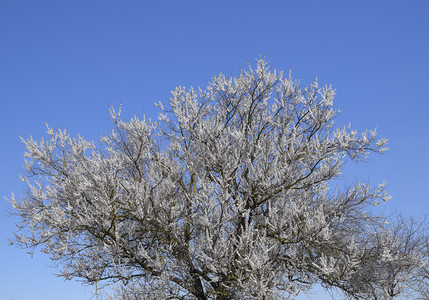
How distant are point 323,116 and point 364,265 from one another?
13.7ft

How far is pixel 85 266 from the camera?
34.1ft

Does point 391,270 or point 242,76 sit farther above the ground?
point 242,76

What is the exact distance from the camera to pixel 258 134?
11.6m

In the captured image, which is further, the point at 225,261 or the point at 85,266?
the point at 85,266

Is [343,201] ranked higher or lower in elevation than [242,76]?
lower

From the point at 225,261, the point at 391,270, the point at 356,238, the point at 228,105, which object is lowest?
the point at 225,261

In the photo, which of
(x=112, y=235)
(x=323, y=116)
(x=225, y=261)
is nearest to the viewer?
(x=225, y=261)

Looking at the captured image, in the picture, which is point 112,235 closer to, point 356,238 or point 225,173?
point 225,173

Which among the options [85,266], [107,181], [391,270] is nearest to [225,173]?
[107,181]

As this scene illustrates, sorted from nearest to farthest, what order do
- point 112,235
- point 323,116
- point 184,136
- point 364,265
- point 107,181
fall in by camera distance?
point 107,181
point 112,235
point 364,265
point 323,116
point 184,136

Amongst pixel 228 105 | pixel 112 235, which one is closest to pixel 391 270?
pixel 228 105

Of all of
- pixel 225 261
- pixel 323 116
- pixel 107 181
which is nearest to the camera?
pixel 225 261

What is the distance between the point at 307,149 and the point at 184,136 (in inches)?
148

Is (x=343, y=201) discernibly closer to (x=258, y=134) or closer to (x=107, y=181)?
(x=258, y=134)
